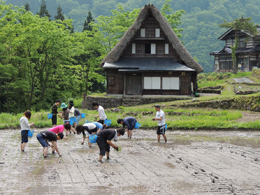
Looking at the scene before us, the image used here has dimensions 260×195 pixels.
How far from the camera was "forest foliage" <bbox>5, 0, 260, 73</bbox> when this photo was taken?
77.2 meters

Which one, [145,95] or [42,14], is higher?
[42,14]

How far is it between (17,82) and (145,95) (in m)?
12.6

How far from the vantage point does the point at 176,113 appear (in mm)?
23484

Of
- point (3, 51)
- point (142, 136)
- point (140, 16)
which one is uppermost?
point (140, 16)

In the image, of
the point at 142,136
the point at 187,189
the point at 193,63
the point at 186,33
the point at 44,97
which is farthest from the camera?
the point at 186,33

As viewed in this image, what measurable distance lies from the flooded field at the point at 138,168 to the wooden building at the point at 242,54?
38932 millimetres

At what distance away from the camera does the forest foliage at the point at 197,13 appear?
253 feet

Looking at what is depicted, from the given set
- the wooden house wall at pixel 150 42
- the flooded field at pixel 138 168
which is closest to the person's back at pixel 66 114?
the flooded field at pixel 138 168

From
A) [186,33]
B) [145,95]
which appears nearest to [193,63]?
[145,95]

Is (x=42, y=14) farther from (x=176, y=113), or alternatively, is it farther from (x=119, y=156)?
(x=119, y=156)

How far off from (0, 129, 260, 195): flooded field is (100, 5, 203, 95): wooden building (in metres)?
17.6

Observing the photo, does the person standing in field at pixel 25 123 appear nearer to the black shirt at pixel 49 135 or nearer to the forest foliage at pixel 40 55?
the black shirt at pixel 49 135

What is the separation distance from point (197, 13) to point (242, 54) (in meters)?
38.8

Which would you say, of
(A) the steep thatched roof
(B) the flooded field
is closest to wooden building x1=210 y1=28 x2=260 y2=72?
(A) the steep thatched roof
